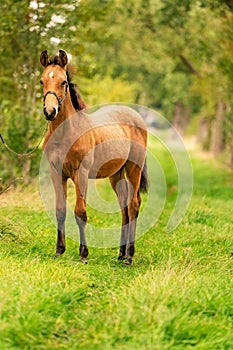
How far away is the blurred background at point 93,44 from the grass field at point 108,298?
213cm

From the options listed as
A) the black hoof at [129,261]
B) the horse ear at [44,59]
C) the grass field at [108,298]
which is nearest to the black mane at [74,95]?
the horse ear at [44,59]

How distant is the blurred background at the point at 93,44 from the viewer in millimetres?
15430

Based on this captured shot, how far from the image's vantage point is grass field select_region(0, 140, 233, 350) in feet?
18.1

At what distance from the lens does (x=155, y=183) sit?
2211 centimetres

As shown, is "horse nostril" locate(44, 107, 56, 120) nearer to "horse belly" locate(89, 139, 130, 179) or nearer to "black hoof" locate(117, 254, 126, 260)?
"horse belly" locate(89, 139, 130, 179)

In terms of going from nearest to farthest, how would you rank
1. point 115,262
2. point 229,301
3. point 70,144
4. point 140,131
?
point 229,301, point 70,144, point 115,262, point 140,131

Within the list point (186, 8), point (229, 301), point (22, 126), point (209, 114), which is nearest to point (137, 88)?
point (209, 114)

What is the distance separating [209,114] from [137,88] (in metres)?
14.3

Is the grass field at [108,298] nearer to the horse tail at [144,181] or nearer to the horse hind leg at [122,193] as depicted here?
the horse hind leg at [122,193]

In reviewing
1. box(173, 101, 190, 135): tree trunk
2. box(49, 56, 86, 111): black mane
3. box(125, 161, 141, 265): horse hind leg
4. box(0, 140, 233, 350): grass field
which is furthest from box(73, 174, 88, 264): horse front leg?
box(173, 101, 190, 135): tree trunk

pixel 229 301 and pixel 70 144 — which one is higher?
pixel 70 144

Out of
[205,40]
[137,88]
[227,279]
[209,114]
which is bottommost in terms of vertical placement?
[137,88]

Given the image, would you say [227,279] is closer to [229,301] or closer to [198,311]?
[229,301]

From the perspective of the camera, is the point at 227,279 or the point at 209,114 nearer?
the point at 227,279
